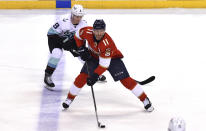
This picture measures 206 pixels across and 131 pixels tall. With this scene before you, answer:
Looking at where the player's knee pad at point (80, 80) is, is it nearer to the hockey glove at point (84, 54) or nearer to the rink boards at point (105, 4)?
the hockey glove at point (84, 54)

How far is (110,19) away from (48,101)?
2.74m

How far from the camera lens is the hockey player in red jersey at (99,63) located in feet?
13.1

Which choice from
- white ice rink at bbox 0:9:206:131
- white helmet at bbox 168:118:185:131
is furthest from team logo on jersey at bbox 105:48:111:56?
white helmet at bbox 168:118:185:131

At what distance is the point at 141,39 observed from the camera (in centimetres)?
627

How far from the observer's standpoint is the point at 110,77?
5.15 meters

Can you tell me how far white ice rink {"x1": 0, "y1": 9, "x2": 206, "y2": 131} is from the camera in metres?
4.17

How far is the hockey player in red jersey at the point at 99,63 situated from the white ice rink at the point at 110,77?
20 centimetres

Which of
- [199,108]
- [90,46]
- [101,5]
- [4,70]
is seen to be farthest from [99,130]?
[101,5]

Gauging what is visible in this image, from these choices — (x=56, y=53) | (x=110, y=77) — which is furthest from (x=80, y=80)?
(x=110, y=77)

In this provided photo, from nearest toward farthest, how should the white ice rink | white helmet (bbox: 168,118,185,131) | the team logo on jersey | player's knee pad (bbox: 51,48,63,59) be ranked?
white helmet (bbox: 168,118,185,131) < the team logo on jersey < the white ice rink < player's knee pad (bbox: 51,48,63,59)

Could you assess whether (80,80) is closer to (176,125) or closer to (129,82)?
(129,82)

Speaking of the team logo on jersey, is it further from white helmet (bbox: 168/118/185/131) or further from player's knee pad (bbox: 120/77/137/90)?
white helmet (bbox: 168/118/185/131)

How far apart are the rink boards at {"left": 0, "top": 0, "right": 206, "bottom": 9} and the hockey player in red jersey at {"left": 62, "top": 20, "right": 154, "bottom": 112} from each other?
10.3 feet

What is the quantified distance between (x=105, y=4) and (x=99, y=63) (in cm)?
351
